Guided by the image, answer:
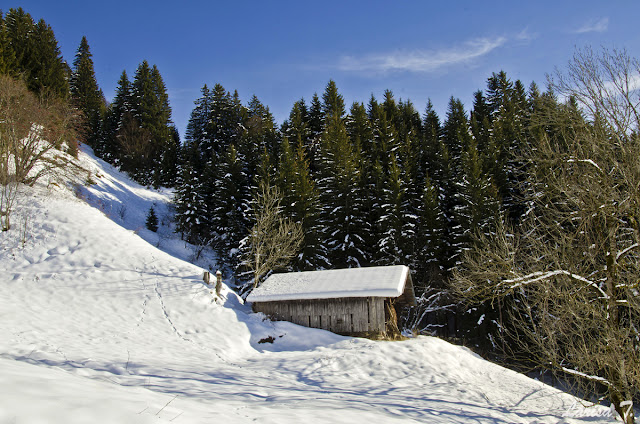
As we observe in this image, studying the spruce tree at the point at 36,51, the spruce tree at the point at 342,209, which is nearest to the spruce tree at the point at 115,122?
the spruce tree at the point at 36,51

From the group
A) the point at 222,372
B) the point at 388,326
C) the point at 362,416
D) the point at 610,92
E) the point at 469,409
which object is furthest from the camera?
the point at 388,326

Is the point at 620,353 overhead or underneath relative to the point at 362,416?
overhead

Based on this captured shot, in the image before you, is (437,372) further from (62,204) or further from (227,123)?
(227,123)

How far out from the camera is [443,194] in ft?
111

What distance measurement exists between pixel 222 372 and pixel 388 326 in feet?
30.1

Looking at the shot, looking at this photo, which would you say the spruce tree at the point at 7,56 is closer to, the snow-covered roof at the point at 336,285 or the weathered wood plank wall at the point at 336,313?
the snow-covered roof at the point at 336,285

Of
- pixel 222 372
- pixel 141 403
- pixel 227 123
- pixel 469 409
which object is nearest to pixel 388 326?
pixel 469 409

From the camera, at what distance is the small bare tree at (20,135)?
69.4 ft

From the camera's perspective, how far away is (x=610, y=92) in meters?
9.60

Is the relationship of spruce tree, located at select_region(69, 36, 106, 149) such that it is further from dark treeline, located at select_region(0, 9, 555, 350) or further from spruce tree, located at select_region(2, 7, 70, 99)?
spruce tree, located at select_region(2, 7, 70, 99)

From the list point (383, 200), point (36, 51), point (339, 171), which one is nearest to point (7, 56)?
point (36, 51)

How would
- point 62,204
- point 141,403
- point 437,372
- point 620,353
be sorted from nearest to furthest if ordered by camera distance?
point 141,403 → point 620,353 → point 437,372 → point 62,204

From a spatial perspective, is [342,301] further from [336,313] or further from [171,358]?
[171,358]

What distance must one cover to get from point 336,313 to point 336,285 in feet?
4.36
